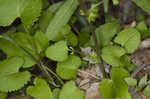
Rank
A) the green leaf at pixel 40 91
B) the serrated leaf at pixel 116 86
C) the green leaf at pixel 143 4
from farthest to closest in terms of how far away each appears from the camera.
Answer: the green leaf at pixel 40 91 → the serrated leaf at pixel 116 86 → the green leaf at pixel 143 4

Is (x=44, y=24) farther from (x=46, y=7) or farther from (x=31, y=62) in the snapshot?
(x=31, y=62)

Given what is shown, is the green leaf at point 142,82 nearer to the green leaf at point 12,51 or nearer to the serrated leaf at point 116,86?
the serrated leaf at point 116,86

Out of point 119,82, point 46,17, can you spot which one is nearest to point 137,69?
point 119,82

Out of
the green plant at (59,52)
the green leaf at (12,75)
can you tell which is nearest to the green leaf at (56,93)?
the green plant at (59,52)

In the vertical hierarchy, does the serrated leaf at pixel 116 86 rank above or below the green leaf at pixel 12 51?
below

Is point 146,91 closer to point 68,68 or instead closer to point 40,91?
point 68,68

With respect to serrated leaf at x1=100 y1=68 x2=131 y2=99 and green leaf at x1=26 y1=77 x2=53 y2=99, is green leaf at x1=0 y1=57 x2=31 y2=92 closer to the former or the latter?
green leaf at x1=26 y1=77 x2=53 y2=99
